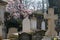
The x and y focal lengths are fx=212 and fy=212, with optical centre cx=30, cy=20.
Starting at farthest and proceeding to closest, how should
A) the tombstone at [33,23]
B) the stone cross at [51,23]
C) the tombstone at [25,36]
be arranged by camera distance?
1. the tombstone at [33,23]
2. the stone cross at [51,23]
3. the tombstone at [25,36]

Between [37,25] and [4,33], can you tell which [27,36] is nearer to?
[4,33]

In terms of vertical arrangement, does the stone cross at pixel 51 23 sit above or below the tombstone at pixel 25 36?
above

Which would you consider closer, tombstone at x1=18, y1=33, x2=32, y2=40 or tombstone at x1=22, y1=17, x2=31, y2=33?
tombstone at x1=18, y1=33, x2=32, y2=40

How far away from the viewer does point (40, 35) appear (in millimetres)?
5219

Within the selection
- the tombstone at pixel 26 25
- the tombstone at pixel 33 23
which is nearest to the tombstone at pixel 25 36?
the tombstone at pixel 26 25

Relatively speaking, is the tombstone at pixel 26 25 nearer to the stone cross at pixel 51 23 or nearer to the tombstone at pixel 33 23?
the tombstone at pixel 33 23

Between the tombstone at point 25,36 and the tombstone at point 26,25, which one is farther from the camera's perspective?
the tombstone at point 26,25

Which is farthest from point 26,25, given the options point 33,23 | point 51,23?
point 51,23

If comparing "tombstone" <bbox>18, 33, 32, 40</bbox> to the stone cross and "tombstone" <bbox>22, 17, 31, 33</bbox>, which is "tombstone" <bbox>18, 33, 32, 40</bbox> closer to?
"tombstone" <bbox>22, 17, 31, 33</bbox>

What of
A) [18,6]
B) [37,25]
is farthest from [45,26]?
[18,6]

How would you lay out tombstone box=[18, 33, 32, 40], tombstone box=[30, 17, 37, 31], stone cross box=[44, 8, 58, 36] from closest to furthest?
tombstone box=[18, 33, 32, 40]
stone cross box=[44, 8, 58, 36]
tombstone box=[30, 17, 37, 31]

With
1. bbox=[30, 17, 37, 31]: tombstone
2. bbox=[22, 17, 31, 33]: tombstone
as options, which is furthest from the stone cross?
bbox=[22, 17, 31, 33]: tombstone

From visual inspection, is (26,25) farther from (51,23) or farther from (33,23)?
(51,23)

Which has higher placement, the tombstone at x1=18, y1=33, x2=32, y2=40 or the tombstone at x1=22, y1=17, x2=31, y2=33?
the tombstone at x1=22, y1=17, x2=31, y2=33
